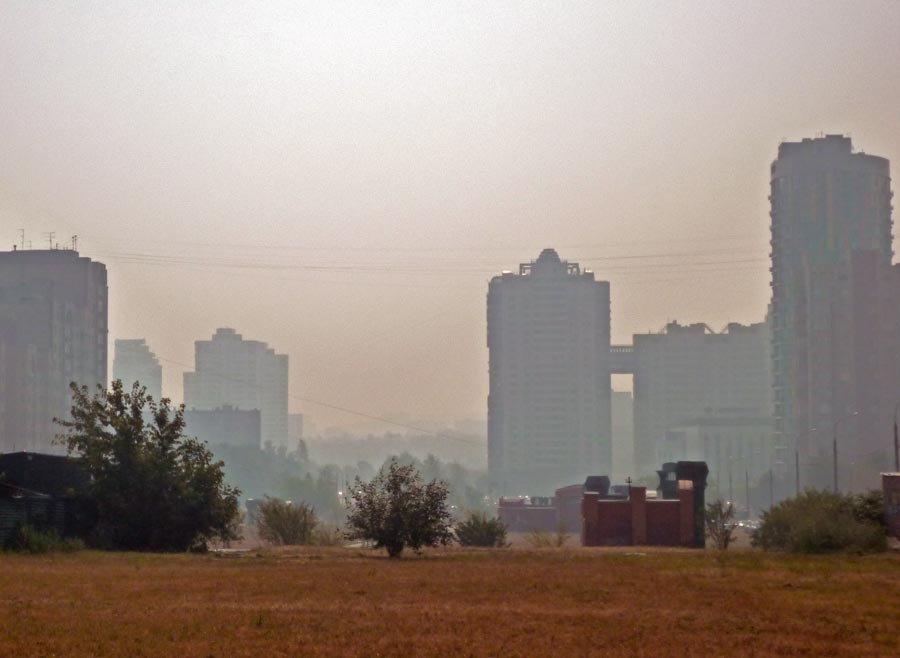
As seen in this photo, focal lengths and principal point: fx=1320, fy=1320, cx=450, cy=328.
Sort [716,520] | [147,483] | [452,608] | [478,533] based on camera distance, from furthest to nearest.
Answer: [716,520]
[478,533]
[147,483]
[452,608]

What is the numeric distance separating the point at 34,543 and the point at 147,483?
287 inches

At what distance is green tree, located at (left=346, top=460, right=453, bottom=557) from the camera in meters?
44.4

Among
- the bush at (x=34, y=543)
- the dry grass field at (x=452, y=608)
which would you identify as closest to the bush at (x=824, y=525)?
the dry grass field at (x=452, y=608)

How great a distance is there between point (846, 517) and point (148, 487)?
86.4 ft

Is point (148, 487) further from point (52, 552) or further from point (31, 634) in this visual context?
point (31, 634)

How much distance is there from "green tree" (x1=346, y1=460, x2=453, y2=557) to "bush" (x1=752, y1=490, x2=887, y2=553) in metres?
12.7

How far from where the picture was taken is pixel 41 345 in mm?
181875

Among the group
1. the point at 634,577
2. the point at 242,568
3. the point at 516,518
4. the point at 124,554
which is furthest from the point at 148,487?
the point at 516,518

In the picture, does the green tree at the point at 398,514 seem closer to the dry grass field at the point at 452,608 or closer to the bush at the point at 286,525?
the dry grass field at the point at 452,608

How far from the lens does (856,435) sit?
19862 centimetres

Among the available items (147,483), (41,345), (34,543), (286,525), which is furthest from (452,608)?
(41,345)

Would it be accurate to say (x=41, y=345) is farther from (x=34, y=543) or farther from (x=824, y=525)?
(x=824, y=525)

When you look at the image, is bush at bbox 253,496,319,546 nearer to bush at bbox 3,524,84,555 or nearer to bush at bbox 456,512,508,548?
bush at bbox 456,512,508,548

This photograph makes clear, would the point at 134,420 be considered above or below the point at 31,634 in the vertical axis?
above
